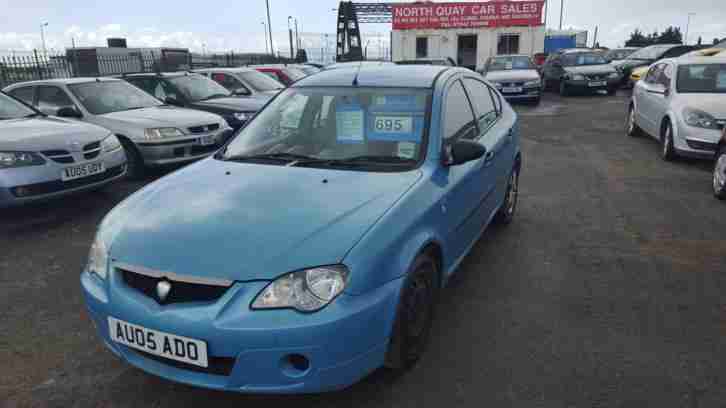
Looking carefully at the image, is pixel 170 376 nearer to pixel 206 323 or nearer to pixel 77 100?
pixel 206 323

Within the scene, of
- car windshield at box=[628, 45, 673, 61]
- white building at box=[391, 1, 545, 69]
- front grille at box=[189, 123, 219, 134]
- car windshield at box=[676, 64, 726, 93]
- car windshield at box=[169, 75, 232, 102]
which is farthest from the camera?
white building at box=[391, 1, 545, 69]

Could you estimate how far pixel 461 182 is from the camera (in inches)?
133

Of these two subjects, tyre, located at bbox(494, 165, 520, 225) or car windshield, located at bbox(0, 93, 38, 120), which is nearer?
tyre, located at bbox(494, 165, 520, 225)

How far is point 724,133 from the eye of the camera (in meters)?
6.09

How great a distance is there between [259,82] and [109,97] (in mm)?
4164

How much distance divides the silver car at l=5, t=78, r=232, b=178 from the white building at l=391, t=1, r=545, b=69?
92.1ft

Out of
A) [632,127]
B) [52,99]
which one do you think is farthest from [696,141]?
[52,99]

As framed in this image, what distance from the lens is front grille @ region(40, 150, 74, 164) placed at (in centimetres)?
538

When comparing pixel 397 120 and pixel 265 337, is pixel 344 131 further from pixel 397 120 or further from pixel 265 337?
pixel 265 337

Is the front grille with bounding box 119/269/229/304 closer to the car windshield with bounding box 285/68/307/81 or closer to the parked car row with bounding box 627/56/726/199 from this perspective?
the parked car row with bounding box 627/56/726/199

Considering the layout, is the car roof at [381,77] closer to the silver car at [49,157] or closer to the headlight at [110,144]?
the silver car at [49,157]

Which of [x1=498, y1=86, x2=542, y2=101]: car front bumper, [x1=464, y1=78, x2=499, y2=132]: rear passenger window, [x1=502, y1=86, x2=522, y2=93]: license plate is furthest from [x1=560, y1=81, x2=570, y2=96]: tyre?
[x1=464, y1=78, x2=499, y2=132]: rear passenger window

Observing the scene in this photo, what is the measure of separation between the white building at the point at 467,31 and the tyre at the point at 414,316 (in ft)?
107

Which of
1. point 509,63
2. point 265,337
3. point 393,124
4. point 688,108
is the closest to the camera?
point 265,337
